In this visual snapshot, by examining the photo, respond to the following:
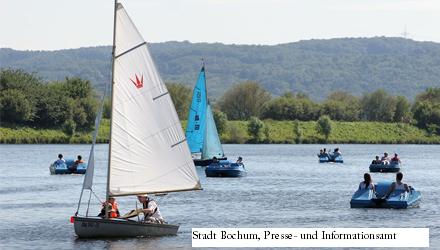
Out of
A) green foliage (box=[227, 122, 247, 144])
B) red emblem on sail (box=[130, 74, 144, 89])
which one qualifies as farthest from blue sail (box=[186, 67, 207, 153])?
green foliage (box=[227, 122, 247, 144])

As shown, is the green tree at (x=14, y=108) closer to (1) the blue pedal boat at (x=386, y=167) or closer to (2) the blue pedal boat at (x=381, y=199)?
(1) the blue pedal boat at (x=386, y=167)

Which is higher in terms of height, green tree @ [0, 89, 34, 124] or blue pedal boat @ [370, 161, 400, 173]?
green tree @ [0, 89, 34, 124]

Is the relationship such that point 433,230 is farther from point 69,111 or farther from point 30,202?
point 69,111

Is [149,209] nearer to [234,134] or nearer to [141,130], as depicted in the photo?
[141,130]

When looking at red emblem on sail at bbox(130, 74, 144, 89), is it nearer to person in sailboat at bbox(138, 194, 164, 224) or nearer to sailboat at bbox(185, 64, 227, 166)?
person in sailboat at bbox(138, 194, 164, 224)

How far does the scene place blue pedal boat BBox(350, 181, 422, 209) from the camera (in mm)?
53375

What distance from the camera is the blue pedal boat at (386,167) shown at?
94.6 meters

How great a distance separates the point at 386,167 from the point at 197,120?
61.1 feet

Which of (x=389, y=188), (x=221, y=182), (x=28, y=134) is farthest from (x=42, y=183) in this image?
(x=28, y=134)

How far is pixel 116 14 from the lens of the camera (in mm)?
38531

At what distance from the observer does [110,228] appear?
39.8m

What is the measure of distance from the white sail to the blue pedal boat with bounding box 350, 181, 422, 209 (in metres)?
15.5

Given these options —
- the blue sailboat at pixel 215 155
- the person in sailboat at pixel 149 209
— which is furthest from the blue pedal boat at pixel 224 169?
the person in sailboat at pixel 149 209

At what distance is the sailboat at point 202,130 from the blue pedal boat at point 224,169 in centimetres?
492
